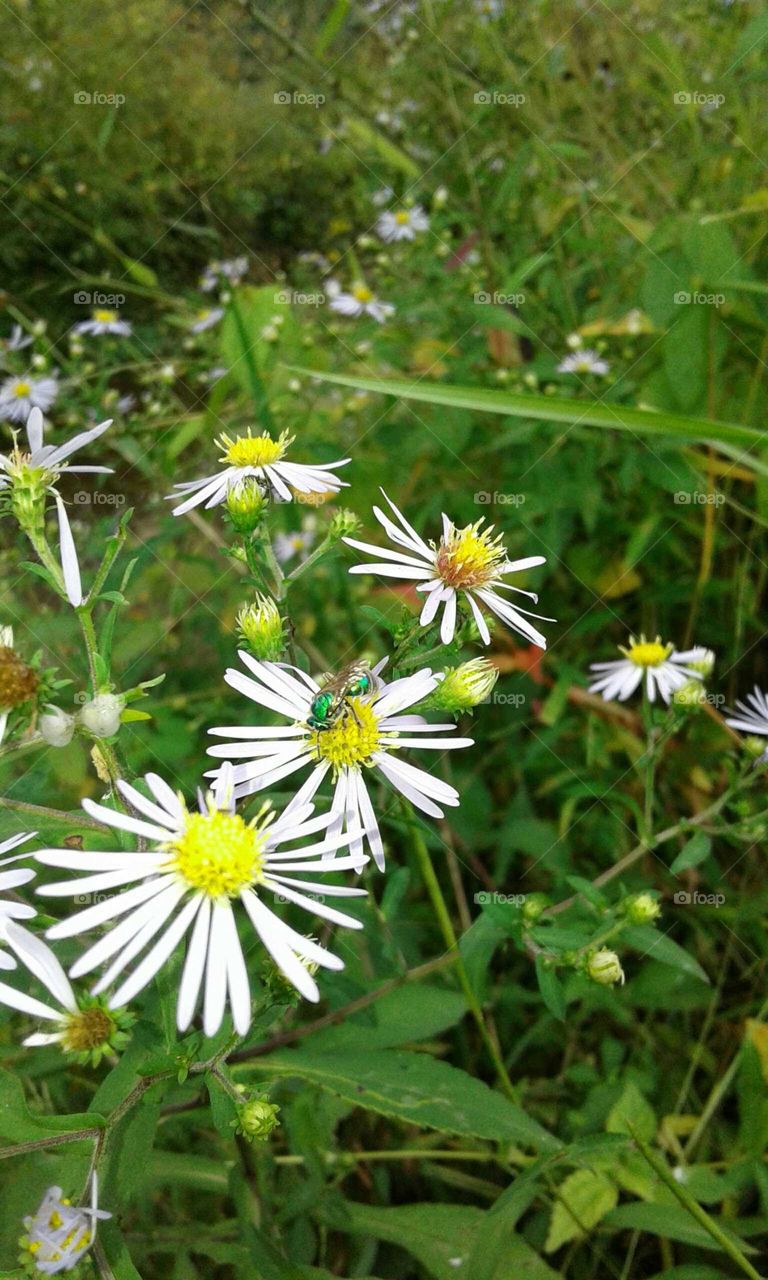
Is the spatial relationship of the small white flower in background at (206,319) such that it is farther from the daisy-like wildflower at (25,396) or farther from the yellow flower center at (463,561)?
the yellow flower center at (463,561)

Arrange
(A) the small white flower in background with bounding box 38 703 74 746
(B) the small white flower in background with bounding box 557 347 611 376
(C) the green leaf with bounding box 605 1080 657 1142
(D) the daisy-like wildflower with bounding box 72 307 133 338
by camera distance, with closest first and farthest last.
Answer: (A) the small white flower in background with bounding box 38 703 74 746 → (C) the green leaf with bounding box 605 1080 657 1142 → (B) the small white flower in background with bounding box 557 347 611 376 → (D) the daisy-like wildflower with bounding box 72 307 133 338

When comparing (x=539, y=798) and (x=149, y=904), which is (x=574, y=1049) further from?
(x=149, y=904)

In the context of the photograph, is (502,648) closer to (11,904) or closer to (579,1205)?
(579,1205)

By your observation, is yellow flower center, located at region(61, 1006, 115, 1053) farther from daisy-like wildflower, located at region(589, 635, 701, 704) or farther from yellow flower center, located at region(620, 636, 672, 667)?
yellow flower center, located at region(620, 636, 672, 667)

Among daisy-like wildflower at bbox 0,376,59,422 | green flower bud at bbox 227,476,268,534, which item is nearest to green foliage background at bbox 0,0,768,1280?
daisy-like wildflower at bbox 0,376,59,422

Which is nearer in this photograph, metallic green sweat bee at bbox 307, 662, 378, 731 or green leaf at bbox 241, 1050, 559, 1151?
metallic green sweat bee at bbox 307, 662, 378, 731

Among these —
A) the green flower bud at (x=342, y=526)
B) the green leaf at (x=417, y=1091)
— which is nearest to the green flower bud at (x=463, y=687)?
the green flower bud at (x=342, y=526)

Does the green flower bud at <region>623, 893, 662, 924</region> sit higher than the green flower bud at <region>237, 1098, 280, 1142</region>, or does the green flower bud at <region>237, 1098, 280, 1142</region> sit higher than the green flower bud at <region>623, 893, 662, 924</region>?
the green flower bud at <region>623, 893, 662, 924</region>

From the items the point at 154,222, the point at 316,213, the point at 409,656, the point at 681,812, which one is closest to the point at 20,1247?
the point at 409,656
